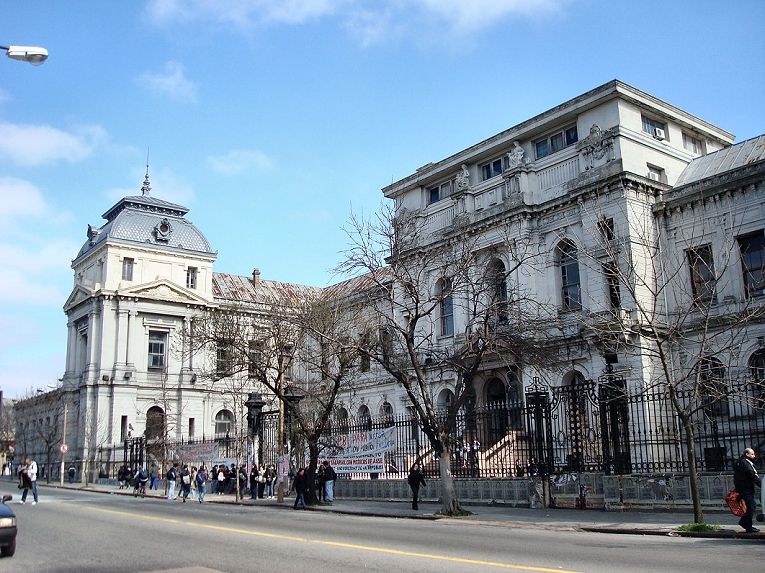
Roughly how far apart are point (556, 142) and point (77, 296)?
1826 inches

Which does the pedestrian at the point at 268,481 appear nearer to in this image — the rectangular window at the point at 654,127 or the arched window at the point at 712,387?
the arched window at the point at 712,387

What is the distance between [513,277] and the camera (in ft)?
130

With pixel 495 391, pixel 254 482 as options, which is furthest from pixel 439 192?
pixel 254 482

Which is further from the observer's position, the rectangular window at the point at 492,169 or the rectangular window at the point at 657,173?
the rectangular window at the point at 492,169

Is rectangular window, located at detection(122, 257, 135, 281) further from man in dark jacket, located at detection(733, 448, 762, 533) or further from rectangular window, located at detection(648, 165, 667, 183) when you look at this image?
man in dark jacket, located at detection(733, 448, 762, 533)

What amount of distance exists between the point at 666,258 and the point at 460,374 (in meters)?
17.4

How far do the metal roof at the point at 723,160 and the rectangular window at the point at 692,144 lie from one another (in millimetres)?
1232

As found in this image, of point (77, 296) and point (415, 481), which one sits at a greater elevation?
point (77, 296)

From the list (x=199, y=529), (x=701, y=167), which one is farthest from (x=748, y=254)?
(x=199, y=529)

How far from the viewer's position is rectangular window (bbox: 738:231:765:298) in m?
32.8

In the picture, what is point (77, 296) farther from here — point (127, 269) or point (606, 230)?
point (606, 230)

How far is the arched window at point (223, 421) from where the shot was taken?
67750 millimetres

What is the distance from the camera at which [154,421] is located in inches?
2507

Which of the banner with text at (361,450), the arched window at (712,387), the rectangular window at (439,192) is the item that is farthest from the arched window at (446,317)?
the arched window at (712,387)
